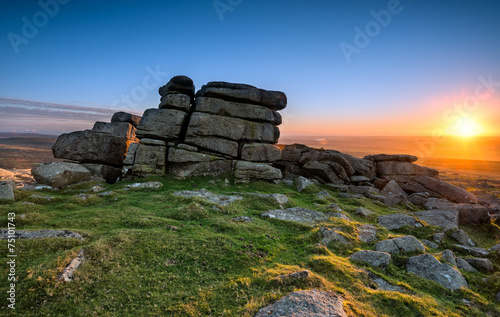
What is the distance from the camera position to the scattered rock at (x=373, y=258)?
12.1m

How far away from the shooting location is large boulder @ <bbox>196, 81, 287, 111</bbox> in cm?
3412

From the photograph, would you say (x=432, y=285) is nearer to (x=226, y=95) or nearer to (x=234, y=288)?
(x=234, y=288)

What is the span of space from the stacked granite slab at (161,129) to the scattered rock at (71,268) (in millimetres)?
21980

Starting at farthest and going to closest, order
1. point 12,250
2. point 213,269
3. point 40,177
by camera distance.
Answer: point 40,177
point 213,269
point 12,250

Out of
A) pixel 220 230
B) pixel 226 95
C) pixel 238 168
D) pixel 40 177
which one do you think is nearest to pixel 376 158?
pixel 238 168

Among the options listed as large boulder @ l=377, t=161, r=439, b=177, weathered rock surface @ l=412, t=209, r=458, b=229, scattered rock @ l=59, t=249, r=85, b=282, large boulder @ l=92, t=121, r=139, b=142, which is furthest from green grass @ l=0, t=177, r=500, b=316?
large boulder @ l=377, t=161, r=439, b=177

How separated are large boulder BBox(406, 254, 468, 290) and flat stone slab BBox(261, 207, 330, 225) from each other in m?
7.13

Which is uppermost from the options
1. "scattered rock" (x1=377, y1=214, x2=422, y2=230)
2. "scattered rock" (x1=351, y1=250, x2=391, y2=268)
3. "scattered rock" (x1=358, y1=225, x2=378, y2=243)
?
"scattered rock" (x1=351, y1=250, x2=391, y2=268)

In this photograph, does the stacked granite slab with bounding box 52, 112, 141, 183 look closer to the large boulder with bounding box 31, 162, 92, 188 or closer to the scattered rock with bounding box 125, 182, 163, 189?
the large boulder with bounding box 31, 162, 92, 188

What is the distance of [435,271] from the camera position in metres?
11.7

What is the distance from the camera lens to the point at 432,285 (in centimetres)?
1070

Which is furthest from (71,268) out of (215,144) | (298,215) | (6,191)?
(215,144)

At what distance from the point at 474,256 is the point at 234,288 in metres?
17.5

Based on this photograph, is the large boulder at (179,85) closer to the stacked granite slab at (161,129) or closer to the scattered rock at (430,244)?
the stacked granite slab at (161,129)
